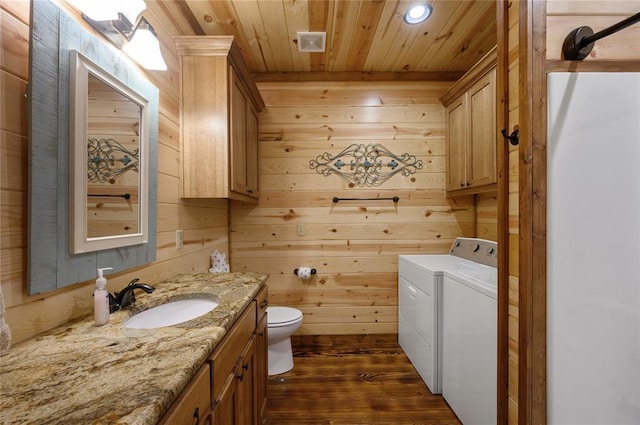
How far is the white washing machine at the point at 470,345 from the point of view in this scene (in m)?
1.36

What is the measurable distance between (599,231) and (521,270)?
267 mm

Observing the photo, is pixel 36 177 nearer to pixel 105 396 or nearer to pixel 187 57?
pixel 105 396

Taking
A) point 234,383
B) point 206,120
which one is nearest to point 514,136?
point 234,383

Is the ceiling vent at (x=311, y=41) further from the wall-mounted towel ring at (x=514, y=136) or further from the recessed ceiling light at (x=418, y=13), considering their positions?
the wall-mounted towel ring at (x=514, y=136)

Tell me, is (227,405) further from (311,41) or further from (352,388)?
(311,41)

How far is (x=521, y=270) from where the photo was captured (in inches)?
36.2

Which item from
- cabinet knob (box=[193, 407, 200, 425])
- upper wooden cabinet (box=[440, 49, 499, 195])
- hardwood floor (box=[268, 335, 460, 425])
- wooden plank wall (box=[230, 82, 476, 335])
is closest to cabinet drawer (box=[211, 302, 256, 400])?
cabinet knob (box=[193, 407, 200, 425])

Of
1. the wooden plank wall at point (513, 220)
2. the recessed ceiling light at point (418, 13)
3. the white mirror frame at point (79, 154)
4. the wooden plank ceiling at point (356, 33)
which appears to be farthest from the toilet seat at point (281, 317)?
the recessed ceiling light at point (418, 13)

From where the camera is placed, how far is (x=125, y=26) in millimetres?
1104

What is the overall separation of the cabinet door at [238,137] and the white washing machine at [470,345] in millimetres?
1525

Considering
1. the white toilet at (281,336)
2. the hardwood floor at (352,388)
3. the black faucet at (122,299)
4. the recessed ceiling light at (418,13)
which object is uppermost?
the recessed ceiling light at (418,13)

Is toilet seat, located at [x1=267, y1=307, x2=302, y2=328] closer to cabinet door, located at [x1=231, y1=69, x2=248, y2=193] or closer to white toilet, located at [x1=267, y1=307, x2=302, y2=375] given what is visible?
white toilet, located at [x1=267, y1=307, x2=302, y2=375]

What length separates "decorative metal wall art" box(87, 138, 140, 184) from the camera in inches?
39.1

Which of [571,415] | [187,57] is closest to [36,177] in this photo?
[187,57]
